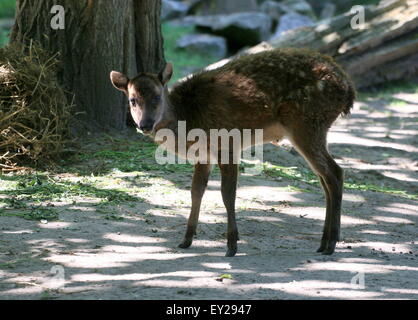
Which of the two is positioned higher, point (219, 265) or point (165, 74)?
point (165, 74)

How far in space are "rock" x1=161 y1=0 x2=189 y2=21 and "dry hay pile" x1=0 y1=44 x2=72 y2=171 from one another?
13.6 metres

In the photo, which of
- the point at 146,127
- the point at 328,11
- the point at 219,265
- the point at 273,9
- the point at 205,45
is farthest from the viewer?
the point at 328,11

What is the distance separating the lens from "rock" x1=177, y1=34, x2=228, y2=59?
63.1ft

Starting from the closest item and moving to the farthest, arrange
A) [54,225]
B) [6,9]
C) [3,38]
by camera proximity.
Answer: [54,225] → [3,38] → [6,9]

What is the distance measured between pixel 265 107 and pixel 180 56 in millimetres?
11783

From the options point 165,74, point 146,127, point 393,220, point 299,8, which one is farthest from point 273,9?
point 146,127

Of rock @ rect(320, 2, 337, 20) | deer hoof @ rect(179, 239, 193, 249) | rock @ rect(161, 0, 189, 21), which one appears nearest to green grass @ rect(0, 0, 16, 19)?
rock @ rect(161, 0, 189, 21)

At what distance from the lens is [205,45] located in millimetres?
19312

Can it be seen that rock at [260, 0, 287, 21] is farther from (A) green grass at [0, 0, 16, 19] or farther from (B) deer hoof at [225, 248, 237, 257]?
(B) deer hoof at [225, 248, 237, 257]

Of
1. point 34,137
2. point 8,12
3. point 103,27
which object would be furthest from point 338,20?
point 8,12

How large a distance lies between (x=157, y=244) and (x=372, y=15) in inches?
356

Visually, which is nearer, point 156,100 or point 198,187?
point 156,100

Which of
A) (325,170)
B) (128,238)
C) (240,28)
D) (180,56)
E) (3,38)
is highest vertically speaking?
(240,28)

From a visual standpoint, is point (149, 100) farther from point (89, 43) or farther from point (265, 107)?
point (89, 43)
